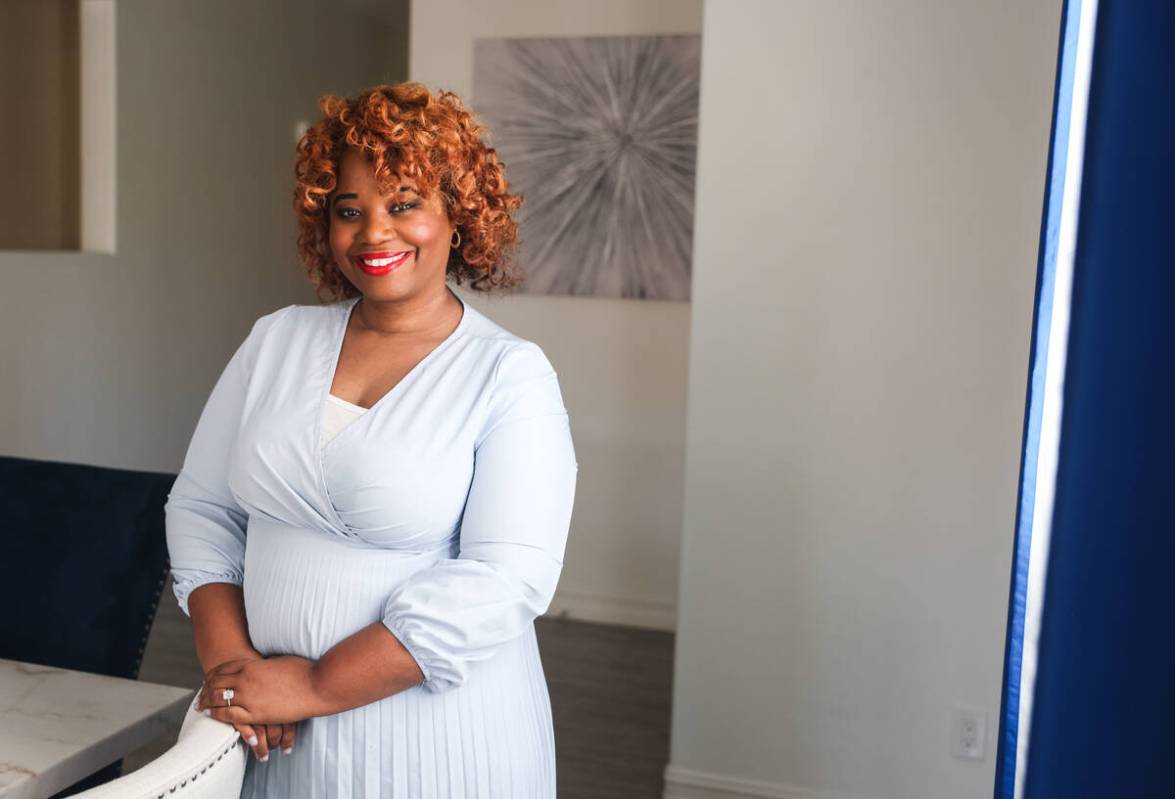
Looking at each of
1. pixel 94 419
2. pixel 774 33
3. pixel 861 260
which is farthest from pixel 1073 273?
pixel 94 419

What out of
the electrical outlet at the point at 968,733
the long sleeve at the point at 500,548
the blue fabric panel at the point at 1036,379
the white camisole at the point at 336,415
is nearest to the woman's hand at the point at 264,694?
the long sleeve at the point at 500,548

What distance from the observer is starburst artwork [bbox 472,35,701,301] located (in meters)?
4.01

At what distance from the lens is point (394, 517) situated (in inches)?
47.8

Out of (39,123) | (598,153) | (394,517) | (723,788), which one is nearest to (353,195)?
(394,517)

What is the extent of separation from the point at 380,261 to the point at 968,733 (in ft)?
5.81

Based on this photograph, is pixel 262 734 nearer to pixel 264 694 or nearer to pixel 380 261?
pixel 264 694

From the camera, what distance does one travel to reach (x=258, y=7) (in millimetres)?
5289

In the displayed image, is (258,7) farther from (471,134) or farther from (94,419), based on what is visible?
(471,134)

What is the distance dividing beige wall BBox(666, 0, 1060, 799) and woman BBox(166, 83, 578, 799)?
1149 millimetres

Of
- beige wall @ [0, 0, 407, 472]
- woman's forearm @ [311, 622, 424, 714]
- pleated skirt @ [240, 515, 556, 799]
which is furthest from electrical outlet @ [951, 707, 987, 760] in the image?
beige wall @ [0, 0, 407, 472]

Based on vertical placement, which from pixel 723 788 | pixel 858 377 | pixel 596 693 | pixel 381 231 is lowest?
pixel 596 693

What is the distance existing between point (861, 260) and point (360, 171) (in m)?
1.34

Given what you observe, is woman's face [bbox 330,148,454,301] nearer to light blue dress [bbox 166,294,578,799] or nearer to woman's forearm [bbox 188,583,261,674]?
light blue dress [bbox 166,294,578,799]

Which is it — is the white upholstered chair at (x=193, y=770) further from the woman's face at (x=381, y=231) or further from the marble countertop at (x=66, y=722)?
the woman's face at (x=381, y=231)
